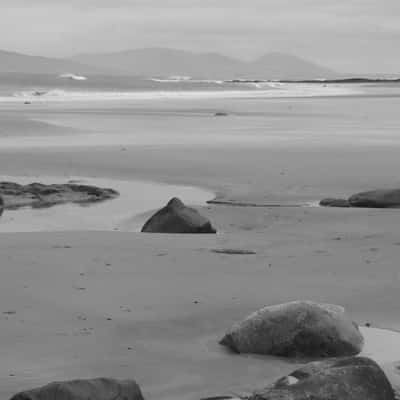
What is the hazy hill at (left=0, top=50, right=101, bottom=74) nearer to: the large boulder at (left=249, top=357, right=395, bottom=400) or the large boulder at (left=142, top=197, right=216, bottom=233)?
the large boulder at (left=142, top=197, right=216, bottom=233)

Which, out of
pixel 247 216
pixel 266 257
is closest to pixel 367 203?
pixel 247 216

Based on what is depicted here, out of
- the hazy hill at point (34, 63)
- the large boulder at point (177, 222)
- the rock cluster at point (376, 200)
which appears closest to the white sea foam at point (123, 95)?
the rock cluster at point (376, 200)

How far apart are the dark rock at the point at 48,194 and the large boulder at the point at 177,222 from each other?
2.56 m

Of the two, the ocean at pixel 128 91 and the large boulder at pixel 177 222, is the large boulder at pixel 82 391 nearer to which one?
the large boulder at pixel 177 222

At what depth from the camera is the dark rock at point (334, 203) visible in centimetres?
1081

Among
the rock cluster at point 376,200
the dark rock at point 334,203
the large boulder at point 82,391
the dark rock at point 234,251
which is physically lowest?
the dark rock at point 334,203

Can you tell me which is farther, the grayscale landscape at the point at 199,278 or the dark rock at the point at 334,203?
the dark rock at the point at 334,203

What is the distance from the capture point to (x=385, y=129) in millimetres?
22281

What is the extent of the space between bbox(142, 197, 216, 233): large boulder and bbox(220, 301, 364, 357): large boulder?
11.7 feet

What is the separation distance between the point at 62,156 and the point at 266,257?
29.3 feet

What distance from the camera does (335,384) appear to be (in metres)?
4.15

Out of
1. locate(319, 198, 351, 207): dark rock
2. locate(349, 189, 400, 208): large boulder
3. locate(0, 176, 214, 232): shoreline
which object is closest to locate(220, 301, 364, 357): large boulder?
locate(0, 176, 214, 232): shoreline

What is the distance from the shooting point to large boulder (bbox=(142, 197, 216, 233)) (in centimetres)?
890

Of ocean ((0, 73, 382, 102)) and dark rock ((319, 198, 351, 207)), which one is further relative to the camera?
ocean ((0, 73, 382, 102))
